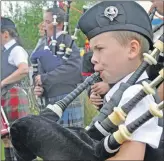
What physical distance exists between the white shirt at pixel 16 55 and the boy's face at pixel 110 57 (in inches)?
71.3

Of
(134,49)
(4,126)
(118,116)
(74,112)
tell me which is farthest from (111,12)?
(4,126)

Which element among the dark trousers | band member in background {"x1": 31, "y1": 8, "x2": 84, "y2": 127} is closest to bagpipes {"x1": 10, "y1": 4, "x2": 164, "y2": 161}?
the dark trousers

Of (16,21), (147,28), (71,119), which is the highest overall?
(147,28)

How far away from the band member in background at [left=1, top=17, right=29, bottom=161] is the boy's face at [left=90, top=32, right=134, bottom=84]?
1.79 metres

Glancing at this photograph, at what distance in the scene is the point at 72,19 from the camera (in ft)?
8.45

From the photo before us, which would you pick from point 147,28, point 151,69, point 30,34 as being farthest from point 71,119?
point 147,28

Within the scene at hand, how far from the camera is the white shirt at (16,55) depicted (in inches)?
112

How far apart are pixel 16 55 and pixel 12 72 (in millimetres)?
124

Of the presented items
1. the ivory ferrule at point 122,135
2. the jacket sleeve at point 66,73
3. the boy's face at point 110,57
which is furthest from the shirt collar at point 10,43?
the ivory ferrule at point 122,135

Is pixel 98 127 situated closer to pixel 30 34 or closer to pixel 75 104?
pixel 75 104

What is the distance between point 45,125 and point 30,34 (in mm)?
2128

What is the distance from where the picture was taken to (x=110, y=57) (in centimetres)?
105

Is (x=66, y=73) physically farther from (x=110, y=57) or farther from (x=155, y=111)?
(x=155, y=111)

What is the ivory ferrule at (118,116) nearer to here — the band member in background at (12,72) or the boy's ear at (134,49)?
the boy's ear at (134,49)
